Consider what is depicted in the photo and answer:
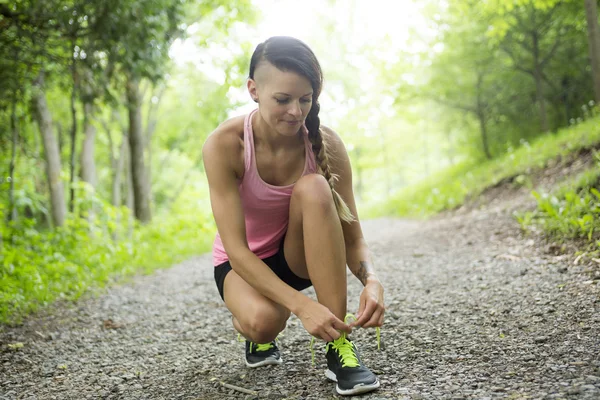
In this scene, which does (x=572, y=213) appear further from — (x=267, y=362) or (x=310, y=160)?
(x=267, y=362)

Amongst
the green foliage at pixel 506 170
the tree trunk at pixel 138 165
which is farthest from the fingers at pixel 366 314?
the tree trunk at pixel 138 165

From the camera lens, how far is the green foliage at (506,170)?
7.01m

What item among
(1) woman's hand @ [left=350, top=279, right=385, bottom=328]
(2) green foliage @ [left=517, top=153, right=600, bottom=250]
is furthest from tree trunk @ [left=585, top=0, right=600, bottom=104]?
(1) woman's hand @ [left=350, top=279, right=385, bottom=328]

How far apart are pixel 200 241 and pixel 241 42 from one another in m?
5.64

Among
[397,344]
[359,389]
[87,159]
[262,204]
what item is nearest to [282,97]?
[262,204]

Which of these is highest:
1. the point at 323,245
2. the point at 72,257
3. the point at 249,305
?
the point at 72,257

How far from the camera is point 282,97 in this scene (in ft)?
7.17

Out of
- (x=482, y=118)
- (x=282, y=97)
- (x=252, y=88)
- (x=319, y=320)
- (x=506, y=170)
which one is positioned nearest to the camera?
(x=319, y=320)

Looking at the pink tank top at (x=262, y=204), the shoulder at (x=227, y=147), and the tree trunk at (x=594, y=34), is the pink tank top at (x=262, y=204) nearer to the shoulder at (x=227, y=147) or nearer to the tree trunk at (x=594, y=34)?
the shoulder at (x=227, y=147)

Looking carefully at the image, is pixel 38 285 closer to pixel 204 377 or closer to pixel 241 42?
pixel 204 377

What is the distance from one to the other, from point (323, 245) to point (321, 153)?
476 millimetres

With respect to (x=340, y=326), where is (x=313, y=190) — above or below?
above

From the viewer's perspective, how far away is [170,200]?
2812cm

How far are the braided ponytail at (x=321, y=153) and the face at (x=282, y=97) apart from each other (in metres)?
0.15
